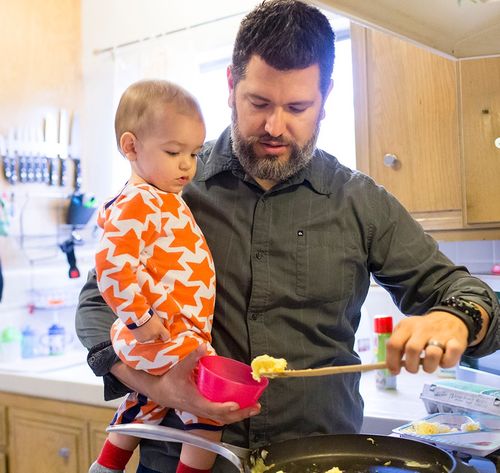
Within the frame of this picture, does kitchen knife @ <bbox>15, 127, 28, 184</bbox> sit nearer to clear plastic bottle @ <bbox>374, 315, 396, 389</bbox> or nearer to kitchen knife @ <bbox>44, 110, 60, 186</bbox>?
kitchen knife @ <bbox>44, 110, 60, 186</bbox>

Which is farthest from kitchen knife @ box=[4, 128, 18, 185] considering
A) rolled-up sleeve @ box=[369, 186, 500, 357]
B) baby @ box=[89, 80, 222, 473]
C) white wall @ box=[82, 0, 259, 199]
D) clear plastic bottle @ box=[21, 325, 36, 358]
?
rolled-up sleeve @ box=[369, 186, 500, 357]

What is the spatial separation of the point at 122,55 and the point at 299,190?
2297mm

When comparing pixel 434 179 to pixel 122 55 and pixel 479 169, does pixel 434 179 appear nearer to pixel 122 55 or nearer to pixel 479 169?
pixel 479 169

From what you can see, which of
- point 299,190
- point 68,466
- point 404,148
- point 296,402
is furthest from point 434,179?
point 68,466

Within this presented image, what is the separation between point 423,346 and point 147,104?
0.70 m

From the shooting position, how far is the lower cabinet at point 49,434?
2.62 m

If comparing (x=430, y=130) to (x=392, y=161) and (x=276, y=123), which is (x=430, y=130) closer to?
(x=392, y=161)

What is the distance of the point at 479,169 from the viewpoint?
2195 mm

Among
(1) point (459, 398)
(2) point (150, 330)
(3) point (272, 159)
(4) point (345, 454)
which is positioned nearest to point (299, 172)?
(3) point (272, 159)

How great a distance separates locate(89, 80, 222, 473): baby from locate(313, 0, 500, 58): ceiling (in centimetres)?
37

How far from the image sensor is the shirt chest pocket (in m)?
1.39

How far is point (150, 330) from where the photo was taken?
4.14 feet

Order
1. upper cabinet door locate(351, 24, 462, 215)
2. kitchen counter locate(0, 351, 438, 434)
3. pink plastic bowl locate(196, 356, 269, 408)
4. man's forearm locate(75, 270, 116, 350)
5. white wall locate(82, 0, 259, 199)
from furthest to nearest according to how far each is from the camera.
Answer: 1. white wall locate(82, 0, 259, 199)
2. upper cabinet door locate(351, 24, 462, 215)
3. kitchen counter locate(0, 351, 438, 434)
4. man's forearm locate(75, 270, 116, 350)
5. pink plastic bowl locate(196, 356, 269, 408)

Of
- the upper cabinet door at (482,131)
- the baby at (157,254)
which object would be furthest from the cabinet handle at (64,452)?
the upper cabinet door at (482,131)
